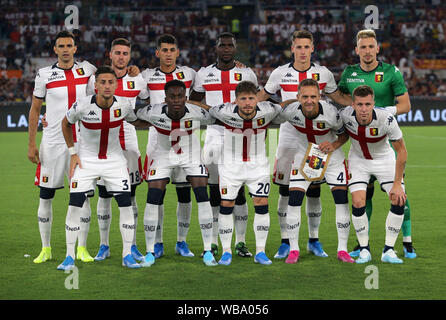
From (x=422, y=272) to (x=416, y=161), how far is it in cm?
927

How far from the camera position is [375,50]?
284 inches

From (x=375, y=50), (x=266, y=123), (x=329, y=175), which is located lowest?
(x=329, y=175)

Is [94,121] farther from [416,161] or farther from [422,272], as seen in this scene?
[416,161]

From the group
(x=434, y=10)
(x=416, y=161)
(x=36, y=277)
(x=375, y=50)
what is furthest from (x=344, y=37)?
(x=36, y=277)

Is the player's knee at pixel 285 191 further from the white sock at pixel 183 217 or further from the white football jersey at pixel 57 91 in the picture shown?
the white football jersey at pixel 57 91

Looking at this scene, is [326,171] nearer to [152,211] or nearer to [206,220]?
[206,220]

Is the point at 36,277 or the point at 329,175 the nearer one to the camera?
the point at 36,277

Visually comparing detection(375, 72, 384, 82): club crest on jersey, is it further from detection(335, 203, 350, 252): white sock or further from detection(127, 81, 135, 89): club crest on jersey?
detection(127, 81, 135, 89): club crest on jersey

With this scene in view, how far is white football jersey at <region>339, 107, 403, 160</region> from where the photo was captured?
6.77 metres

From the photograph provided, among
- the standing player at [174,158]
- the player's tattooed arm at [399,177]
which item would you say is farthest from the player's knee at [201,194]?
the player's tattooed arm at [399,177]

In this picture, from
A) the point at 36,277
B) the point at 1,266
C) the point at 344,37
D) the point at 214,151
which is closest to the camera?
the point at 36,277

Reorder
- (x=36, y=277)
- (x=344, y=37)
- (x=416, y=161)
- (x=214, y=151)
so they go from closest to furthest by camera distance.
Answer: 1. (x=36, y=277)
2. (x=214, y=151)
3. (x=416, y=161)
4. (x=344, y=37)

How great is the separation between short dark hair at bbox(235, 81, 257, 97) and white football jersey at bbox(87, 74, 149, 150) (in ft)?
3.56

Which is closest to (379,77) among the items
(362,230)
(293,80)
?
(293,80)
